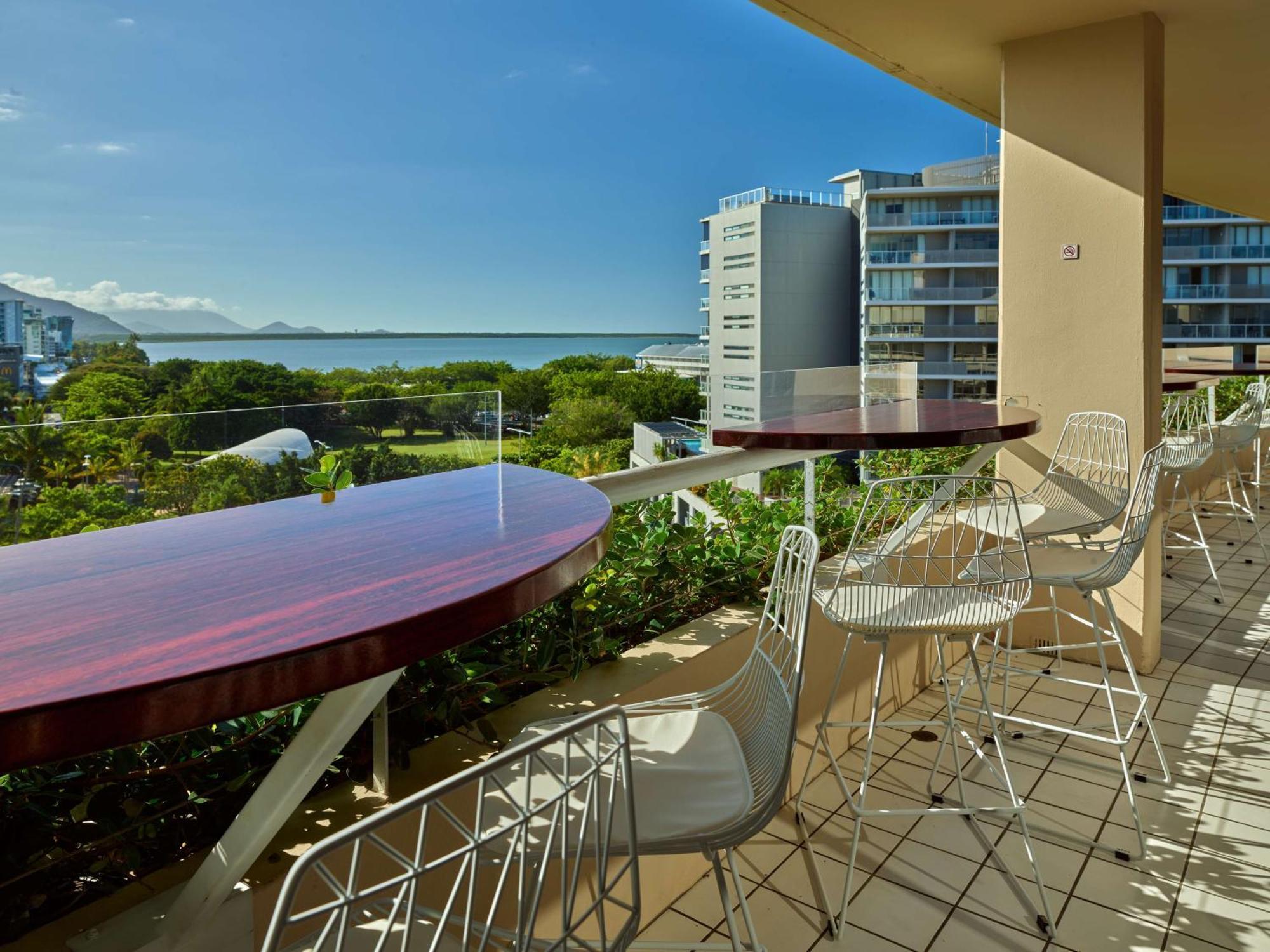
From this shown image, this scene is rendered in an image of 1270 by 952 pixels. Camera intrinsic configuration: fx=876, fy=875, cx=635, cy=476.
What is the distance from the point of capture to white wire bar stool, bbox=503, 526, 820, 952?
1.11 metres

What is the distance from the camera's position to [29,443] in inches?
46.6

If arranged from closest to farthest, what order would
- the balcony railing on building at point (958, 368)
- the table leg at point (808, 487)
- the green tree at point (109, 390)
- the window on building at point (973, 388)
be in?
the table leg at point (808, 487) < the green tree at point (109, 390) < the window on building at point (973, 388) < the balcony railing on building at point (958, 368)

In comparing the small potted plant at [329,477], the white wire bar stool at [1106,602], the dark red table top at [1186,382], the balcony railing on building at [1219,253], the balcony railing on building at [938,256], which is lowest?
the white wire bar stool at [1106,602]

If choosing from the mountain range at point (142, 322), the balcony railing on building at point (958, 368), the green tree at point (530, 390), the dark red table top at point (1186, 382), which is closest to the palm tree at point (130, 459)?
the dark red table top at point (1186, 382)

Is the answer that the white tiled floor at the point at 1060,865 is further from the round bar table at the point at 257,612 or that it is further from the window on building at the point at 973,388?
the window on building at the point at 973,388

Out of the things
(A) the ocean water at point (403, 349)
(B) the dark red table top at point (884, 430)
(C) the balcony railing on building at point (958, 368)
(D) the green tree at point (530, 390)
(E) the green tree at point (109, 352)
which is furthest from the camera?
(A) the ocean water at point (403, 349)

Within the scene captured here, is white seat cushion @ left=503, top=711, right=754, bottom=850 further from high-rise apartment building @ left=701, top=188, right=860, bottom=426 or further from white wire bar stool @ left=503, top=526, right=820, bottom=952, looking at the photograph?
high-rise apartment building @ left=701, top=188, right=860, bottom=426

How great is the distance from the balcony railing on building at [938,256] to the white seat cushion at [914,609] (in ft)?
171

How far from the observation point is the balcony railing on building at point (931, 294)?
49.7m

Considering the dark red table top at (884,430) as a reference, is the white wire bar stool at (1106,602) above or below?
below

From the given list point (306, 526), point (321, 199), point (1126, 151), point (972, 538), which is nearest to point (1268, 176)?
point (1126, 151)

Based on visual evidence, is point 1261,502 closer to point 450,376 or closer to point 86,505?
point 450,376

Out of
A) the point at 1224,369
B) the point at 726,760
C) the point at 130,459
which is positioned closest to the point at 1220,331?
the point at 1224,369

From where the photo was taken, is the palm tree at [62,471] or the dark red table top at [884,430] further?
the dark red table top at [884,430]
